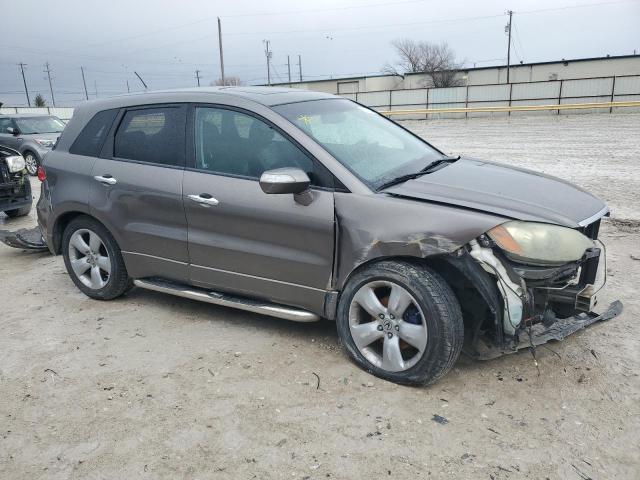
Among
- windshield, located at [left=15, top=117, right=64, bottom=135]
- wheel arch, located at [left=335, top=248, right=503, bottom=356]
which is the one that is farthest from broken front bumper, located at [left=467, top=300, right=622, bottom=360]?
windshield, located at [left=15, top=117, right=64, bottom=135]

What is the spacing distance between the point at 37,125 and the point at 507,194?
1461cm

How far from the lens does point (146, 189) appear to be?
4.22 metres

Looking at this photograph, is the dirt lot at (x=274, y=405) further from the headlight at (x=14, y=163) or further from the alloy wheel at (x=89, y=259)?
the headlight at (x=14, y=163)

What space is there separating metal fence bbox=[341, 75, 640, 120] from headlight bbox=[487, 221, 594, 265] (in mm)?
30684

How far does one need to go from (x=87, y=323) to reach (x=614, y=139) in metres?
16.6

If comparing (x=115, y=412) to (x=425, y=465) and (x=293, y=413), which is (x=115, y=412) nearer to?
(x=293, y=413)

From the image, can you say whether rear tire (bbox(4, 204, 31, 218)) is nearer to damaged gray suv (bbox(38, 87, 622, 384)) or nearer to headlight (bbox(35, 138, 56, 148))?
damaged gray suv (bbox(38, 87, 622, 384))

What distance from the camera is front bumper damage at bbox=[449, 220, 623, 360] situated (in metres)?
3.06

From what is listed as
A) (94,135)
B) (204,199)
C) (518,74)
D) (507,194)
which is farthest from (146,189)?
(518,74)

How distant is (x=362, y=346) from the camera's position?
345 cm

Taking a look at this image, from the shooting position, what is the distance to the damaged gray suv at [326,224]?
3.12 metres

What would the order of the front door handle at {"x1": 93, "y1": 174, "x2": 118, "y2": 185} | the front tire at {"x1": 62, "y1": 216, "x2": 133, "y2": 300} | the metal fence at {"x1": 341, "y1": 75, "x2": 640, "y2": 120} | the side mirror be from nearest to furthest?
the side mirror → the front door handle at {"x1": 93, "y1": 174, "x2": 118, "y2": 185} → the front tire at {"x1": 62, "y1": 216, "x2": 133, "y2": 300} → the metal fence at {"x1": 341, "y1": 75, "x2": 640, "y2": 120}

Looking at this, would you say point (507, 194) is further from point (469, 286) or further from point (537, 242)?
point (469, 286)

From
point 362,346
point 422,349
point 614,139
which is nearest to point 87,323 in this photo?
point 362,346
